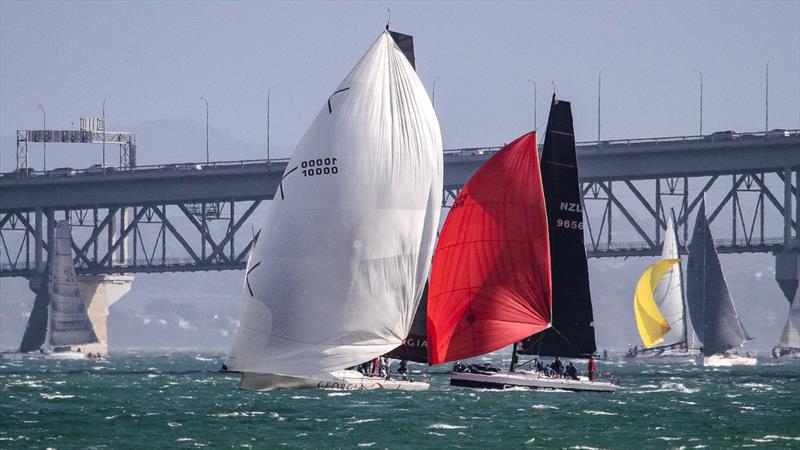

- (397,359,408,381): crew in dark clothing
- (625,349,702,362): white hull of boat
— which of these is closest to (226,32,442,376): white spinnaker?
(397,359,408,381): crew in dark clothing

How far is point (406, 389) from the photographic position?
6762 cm

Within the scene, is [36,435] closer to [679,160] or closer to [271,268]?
[271,268]

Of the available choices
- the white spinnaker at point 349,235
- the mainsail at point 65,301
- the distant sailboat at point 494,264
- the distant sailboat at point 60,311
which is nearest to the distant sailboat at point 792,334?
the mainsail at point 65,301

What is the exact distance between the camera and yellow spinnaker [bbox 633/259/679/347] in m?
126

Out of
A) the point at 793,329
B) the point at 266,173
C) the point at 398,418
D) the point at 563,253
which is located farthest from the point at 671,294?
the point at 398,418

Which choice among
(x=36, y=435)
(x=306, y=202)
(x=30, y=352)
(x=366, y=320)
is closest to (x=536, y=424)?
(x=366, y=320)

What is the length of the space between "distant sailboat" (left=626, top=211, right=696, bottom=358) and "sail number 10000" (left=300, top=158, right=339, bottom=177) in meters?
67.6

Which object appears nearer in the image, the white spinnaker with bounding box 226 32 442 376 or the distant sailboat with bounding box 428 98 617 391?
the white spinnaker with bounding box 226 32 442 376

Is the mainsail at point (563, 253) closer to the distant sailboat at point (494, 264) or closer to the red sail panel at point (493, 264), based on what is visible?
the distant sailboat at point (494, 264)

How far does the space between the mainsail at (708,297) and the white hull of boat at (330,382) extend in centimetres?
5748

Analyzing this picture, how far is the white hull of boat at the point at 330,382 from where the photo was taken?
5800cm

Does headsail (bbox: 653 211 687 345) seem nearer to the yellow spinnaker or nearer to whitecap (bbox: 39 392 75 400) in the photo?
the yellow spinnaker

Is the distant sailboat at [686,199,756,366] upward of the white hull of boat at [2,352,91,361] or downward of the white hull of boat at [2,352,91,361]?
upward

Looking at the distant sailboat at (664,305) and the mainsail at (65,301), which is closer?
the distant sailboat at (664,305)
